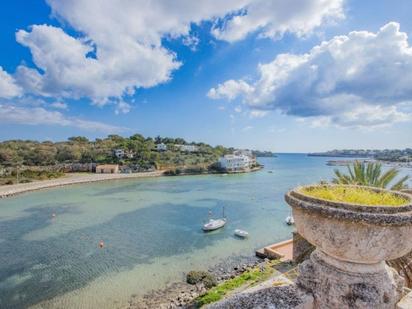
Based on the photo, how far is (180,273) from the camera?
1362 centimetres

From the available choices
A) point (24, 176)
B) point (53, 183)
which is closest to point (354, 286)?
point (53, 183)

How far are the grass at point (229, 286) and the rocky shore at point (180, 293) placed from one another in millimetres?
491

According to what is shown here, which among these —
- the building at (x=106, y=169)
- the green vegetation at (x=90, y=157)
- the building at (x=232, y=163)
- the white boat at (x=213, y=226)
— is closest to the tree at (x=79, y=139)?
the green vegetation at (x=90, y=157)

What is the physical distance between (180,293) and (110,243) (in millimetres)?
8654

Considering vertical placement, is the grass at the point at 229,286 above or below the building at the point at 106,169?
below

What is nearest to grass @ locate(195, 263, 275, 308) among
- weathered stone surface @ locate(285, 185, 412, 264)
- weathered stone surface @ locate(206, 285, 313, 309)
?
weathered stone surface @ locate(206, 285, 313, 309)

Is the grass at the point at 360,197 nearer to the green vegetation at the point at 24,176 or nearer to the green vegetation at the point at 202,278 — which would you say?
the green vegetation at the point at 202,278

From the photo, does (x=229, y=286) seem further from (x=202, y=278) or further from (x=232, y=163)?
(x=232, y=163)

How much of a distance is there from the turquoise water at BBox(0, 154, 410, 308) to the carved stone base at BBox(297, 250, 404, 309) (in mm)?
11191

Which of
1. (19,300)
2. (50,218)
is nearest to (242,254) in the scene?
(19,300)

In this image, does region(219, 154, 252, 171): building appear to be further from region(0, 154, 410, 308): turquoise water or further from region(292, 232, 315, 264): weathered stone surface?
region(292, 232, 315, 264): weathered stone surface

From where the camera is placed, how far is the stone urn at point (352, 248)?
1.90m

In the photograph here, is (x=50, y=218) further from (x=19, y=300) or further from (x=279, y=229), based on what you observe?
(x=279, y=229)

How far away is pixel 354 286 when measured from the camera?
217 cm
